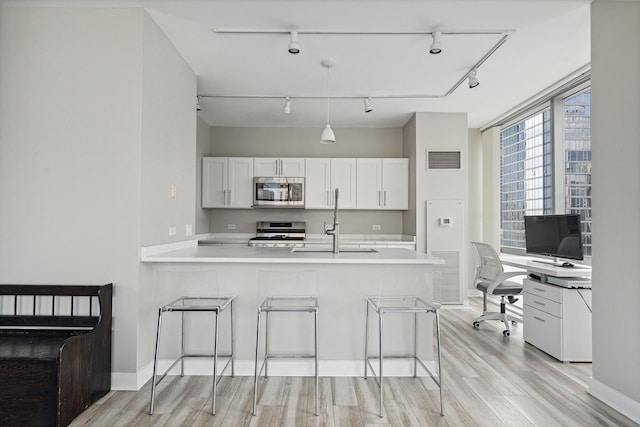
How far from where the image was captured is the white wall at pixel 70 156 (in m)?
2.61

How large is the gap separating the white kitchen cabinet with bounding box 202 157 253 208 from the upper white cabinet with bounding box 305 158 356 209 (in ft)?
2.90

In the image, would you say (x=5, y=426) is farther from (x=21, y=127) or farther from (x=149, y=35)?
(x=149, y=35)

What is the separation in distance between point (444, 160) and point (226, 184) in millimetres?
3157

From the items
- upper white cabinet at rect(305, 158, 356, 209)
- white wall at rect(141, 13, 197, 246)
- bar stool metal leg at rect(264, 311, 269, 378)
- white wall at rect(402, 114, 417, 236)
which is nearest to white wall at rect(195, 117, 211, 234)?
upper white cabinet at rect(305, 158, 356, 209)

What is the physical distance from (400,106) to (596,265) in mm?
3095

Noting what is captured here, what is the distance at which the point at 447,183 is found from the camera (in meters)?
5.23

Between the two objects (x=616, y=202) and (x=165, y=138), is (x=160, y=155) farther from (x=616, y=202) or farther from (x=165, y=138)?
(x=616, y=202)

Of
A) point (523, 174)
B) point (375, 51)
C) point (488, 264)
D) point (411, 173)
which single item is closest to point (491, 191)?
point (523, 174)

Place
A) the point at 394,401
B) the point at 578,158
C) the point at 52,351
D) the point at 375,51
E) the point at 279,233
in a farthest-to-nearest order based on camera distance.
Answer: the point at 279,233 → the point at 578,158 → the point at 375,51 → the point at 394,401 → the point at 52,351

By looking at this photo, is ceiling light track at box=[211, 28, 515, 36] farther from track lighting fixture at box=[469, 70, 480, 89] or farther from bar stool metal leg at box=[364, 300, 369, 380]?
bar stool metal leg at box=[364, 300, 369, 380]

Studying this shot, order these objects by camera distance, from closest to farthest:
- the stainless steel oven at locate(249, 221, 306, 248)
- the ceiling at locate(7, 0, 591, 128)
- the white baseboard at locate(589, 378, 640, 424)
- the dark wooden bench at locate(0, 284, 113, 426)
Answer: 1. the dark wooden bench at locate(0, 284, 113, 426)
2. the white baseboard at locate(589, 378, 640, 424)
3. the ceiling at locate(7, 0, 591, 128)
4. the stainless steel oven at locate(249, 221, 306, 248)

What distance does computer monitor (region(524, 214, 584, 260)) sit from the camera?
3541 millimetres

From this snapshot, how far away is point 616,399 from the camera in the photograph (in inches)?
94.3

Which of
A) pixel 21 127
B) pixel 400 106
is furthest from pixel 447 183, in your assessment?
pixel 21 127
